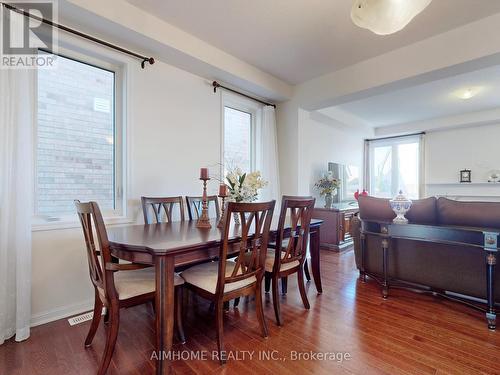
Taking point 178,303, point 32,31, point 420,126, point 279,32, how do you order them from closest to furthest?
point 178,303, point 32,31, point 279,32, point 420,126

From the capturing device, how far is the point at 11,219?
6.09 ft

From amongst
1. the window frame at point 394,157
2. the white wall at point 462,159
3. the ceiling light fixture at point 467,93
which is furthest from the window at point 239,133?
the white wall at point 462,159

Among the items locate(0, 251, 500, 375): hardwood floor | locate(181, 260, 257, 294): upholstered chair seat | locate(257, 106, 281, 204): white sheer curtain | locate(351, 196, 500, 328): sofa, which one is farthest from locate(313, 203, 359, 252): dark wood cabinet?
locate(181, 260, 257, 294): upholstered chair seat

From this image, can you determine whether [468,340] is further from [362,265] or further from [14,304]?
[14,304]

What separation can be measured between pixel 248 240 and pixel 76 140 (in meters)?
1.85

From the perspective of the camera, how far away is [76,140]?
7.70 feet

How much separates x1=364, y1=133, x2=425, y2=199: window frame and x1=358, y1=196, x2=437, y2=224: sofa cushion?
382 cm

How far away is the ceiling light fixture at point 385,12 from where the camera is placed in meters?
1.51

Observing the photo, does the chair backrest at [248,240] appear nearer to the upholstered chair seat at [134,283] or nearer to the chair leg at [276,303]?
the chair leg at [276,303]

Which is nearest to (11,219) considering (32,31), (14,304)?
(14,304)

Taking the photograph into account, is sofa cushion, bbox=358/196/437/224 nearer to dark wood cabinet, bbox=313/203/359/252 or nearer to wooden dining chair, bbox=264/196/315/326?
wooden dining chair, bbox=264/196/315/326

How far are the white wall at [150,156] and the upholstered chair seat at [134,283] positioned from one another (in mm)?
814

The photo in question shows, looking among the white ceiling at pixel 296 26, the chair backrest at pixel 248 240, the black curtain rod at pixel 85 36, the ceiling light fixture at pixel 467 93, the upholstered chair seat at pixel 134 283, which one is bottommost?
the upholstered chair seat at pixel 134 283

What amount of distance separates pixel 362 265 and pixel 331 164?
2.58m
